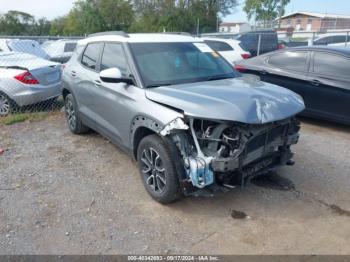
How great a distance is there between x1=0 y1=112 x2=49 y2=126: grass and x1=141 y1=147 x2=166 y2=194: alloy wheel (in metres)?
4.27

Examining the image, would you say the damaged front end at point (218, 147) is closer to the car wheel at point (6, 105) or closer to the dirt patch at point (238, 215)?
the dirt patch at point (238, 215)

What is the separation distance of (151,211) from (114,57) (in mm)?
2088

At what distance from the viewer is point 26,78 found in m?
7.00

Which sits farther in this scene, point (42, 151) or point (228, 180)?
point (42, 151)

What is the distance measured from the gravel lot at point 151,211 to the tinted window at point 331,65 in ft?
5.60

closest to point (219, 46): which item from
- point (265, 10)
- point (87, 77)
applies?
point (87, 77)

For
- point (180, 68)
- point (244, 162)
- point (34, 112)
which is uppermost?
point (180, 68)

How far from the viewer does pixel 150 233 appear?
10.8ft

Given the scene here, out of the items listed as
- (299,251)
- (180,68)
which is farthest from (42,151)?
(299,251)

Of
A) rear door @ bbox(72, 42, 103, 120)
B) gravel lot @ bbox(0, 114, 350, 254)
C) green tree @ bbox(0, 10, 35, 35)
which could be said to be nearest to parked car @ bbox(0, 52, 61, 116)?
rear door @ bbox(72, 42, 103, 120)

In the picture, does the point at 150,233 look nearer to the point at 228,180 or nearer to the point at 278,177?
the point at 228,180

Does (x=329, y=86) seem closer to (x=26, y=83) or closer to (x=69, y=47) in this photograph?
(x=26, y=83)

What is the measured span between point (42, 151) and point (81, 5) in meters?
48.7

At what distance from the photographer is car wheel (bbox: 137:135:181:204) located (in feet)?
11.2
